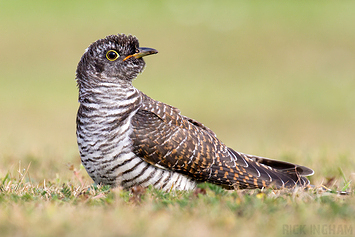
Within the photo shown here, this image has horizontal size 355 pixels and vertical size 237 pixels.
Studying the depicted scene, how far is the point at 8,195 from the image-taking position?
4.08 meters

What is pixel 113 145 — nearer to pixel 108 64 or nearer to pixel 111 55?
pixel 108 64

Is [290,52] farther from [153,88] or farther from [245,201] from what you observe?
[245,201]

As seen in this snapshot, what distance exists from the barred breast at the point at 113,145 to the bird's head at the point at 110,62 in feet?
0.52

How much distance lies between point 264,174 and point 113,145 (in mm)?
1786

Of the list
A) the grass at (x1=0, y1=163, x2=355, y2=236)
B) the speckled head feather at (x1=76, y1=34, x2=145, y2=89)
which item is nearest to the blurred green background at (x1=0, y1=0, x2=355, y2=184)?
the speckled head feather at (x1=76, y1=34, x2=145, y2=89)

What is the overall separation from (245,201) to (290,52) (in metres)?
20.4

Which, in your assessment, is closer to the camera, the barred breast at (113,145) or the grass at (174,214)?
the grass at (174,214)

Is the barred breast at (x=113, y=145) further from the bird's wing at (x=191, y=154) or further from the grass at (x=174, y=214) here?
the grass at (x=174, y=214)

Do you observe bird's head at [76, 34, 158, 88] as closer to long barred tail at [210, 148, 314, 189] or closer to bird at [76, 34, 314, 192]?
bird at [76, 34, 314, 192]

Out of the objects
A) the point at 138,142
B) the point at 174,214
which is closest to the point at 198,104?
the point at 138,142

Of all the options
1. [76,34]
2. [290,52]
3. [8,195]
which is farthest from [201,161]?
[76,34]

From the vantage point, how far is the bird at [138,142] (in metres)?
4.63

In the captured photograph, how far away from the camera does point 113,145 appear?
460cm

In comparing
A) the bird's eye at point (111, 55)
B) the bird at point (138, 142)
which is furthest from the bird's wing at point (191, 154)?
the bird's eye at point (111, 55)
